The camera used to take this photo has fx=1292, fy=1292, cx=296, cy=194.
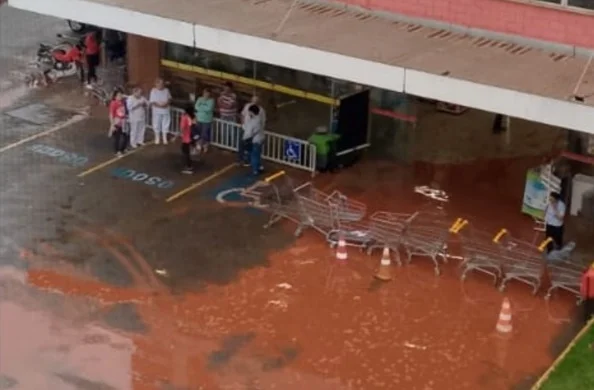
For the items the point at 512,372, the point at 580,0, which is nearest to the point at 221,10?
the point at 580,0

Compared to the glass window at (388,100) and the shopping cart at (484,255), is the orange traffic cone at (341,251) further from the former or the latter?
the glass window at (388,100)

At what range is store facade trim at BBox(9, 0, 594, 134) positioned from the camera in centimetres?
1861

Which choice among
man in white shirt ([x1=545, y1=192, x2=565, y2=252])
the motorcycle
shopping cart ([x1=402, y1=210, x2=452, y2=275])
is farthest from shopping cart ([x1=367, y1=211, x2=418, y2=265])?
the motorcycle

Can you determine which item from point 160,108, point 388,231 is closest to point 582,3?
point 388,231

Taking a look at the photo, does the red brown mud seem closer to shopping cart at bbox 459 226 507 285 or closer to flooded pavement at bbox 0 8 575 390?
flooded pavement at bbox 0 8 575 390

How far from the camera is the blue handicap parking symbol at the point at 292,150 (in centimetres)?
2409

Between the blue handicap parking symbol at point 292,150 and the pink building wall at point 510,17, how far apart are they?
3.23 m

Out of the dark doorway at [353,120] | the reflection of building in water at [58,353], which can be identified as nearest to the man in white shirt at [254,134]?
the dark doorway at [353,120]

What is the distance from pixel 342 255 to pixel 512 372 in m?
4.08

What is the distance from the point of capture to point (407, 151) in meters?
24.8

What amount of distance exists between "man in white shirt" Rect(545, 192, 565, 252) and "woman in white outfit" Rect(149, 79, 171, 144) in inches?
313

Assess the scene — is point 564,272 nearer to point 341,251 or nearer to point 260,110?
point 341,251

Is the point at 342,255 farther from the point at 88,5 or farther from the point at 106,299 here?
the point at 88,5

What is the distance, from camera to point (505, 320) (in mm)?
18359
